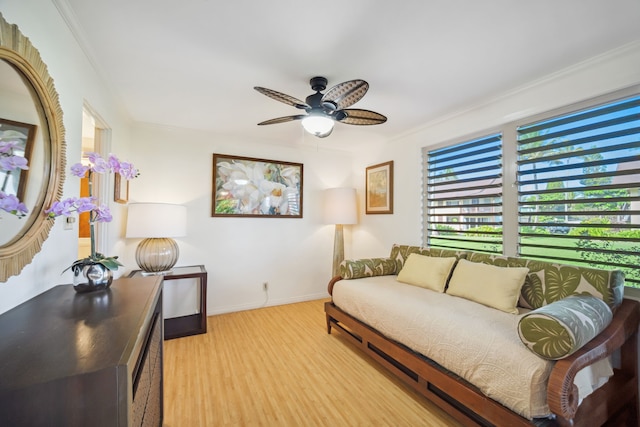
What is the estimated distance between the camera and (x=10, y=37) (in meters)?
0.95

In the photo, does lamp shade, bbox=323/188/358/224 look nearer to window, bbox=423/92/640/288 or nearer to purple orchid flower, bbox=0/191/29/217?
window, bbox=423/92/640/288

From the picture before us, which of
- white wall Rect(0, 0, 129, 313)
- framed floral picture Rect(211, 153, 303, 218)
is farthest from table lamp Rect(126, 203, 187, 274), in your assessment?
white wall Rect(0, 0, 129, 313)

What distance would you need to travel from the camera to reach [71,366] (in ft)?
1.98

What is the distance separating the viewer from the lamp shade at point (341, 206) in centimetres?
370

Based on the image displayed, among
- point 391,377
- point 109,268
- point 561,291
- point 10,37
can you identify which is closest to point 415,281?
point 391,377

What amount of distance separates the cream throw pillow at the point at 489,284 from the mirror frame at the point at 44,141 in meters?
2.58

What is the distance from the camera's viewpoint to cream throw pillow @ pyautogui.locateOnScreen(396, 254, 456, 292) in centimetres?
241

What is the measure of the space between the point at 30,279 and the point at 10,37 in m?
0.92

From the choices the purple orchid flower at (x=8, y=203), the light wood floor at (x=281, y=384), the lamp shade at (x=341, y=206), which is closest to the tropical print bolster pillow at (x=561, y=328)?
the light wood floor at (x=281, y=384)

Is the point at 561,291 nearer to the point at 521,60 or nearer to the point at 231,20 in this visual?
the point at 521,60

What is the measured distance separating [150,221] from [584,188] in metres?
3.66

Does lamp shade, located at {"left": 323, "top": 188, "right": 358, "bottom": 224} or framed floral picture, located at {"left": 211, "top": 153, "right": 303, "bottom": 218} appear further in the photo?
lamp shade, located at {"left": 323, "top": 188, "right": 358, "bottom": 224}

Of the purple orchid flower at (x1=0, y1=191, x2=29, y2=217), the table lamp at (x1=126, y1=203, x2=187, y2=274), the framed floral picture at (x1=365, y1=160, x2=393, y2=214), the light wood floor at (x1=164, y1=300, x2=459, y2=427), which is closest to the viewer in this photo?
the purple orchid flower at (x1=0, y1=191, x2=29, y2=217)

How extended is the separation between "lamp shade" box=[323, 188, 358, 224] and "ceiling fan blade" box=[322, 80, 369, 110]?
5.80 ft
